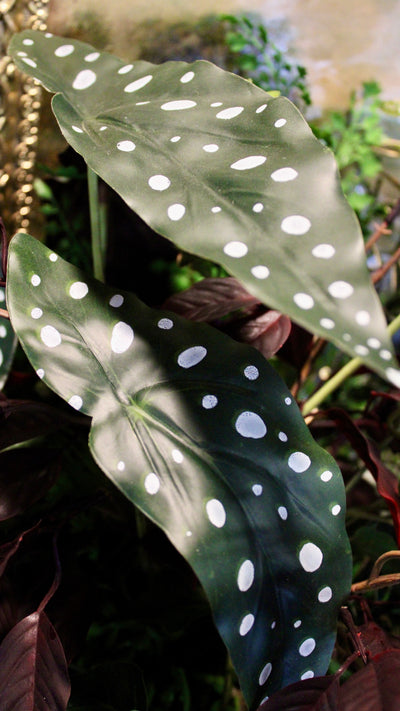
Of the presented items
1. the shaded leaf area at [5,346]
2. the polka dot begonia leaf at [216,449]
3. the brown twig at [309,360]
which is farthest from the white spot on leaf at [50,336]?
the brown twig at [309,360]

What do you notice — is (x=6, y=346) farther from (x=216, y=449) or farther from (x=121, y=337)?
(x=216, y=449)

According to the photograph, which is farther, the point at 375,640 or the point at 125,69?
the point at 125,69

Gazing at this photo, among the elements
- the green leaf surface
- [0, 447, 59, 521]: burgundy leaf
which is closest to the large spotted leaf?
the green leaf surface

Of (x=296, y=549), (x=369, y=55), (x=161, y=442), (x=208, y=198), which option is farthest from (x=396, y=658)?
(x=369, y=55)

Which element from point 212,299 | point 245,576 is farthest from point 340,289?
point 212,299

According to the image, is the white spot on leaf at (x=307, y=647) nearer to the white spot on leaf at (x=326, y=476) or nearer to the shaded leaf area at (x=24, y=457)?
the white spot on leaf at (x=326, y=476)

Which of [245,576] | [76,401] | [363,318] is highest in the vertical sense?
[363,318]

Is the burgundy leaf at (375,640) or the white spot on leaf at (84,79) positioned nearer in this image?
the burgundy leaf at (375,640)

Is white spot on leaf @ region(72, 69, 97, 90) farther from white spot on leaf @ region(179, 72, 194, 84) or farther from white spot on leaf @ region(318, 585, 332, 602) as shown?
white spot on leaf @ region(318, 585, 332, 602)
